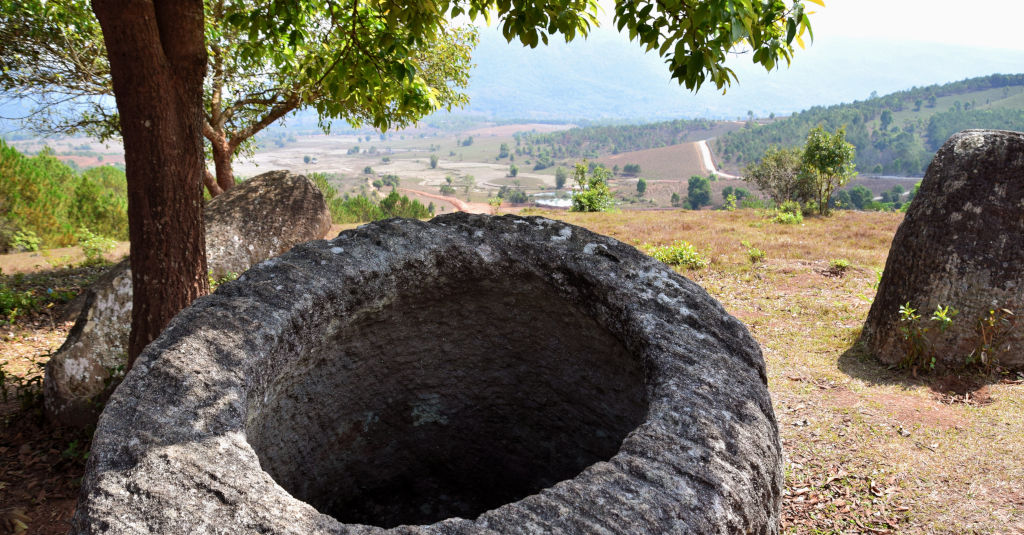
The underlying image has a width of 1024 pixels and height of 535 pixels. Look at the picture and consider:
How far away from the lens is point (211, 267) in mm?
8594

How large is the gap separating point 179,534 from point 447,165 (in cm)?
17624

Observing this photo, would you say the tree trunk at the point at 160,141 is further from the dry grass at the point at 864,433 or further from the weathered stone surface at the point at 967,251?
the weathered stone surface at the point at 967,251

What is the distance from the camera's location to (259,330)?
104 inches

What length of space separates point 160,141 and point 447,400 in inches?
105

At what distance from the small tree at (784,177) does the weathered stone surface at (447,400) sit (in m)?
36.4

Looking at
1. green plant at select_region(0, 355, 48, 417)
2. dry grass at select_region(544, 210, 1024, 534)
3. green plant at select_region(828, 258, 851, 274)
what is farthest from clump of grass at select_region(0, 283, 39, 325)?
green plant at select_region(828, 258, 851, 274)

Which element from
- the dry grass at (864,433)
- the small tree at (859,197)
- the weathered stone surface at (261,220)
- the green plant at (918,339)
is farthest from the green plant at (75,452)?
the small tree at (859,197)

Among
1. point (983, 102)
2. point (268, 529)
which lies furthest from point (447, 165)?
point (268, 529)

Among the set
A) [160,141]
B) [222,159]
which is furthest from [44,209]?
[160,141]

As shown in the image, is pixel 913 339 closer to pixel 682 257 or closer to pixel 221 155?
pixel 682 257

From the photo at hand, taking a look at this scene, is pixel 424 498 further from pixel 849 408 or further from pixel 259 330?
pixel 849 408

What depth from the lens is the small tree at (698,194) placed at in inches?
3501

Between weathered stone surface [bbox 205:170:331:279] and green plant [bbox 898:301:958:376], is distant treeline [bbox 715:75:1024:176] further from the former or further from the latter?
weathered stone surface [bbox 205:170:331:279]

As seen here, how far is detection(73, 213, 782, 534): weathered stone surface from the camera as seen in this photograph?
192 centimetres
